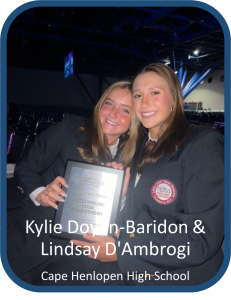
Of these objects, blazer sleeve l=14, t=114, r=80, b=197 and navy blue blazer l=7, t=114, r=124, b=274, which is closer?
navy blue blazer l=7, t=114, r=124, b=274

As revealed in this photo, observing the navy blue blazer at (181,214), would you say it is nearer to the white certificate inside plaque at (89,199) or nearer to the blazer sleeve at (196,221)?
the blazer sleeve at (196,221)

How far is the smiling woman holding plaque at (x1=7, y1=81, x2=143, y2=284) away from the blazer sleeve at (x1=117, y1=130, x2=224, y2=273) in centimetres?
49

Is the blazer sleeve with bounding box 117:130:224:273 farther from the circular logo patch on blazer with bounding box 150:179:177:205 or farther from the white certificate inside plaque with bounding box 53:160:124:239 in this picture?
→ the white certificate inside plaque with bounding box 53:160:124:239

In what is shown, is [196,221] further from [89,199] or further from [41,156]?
[41,156]

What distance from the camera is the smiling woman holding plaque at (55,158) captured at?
57.8 inches

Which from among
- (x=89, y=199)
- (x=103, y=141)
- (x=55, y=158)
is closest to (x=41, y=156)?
(x=55, y=158)

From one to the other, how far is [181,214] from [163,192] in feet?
0.45

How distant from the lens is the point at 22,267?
1.48 meters

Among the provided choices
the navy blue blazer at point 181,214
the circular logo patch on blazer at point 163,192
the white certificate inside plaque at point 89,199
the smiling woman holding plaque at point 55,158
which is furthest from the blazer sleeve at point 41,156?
the circular logo patch on blazer at point 163,192

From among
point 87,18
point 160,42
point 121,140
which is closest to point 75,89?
point 160,42

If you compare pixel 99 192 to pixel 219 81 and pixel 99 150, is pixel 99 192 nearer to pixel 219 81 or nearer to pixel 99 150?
pixel 99 150

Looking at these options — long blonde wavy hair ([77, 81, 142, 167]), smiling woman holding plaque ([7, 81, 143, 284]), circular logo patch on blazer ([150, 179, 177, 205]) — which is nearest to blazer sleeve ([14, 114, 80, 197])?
smiling woman holding plaque ([7, 81, 143, 284])

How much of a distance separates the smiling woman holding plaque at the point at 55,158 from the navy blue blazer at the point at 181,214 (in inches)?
17.1

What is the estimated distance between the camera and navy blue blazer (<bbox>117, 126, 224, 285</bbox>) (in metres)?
1.11
